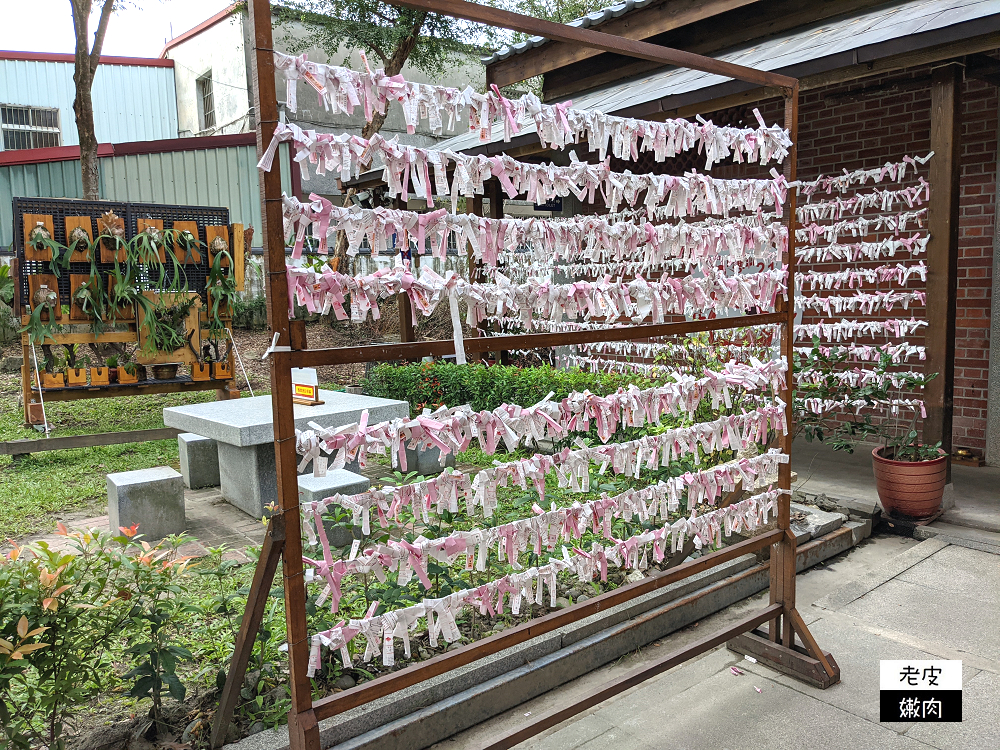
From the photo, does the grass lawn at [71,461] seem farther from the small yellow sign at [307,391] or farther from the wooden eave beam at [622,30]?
the wooden eave beam at [622,30]

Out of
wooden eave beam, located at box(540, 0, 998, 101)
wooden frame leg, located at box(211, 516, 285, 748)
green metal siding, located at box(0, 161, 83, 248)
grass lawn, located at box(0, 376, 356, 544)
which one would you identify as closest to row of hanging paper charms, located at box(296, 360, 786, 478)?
wooden frame leg, located at box(211, 516, 285, 748)

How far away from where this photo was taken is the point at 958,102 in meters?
4.64

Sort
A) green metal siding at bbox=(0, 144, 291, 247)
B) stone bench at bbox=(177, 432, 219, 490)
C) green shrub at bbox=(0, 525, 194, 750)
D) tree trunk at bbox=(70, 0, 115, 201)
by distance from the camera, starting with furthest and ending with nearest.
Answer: green metal siding at bbox=(0, 144, 291, 247) → tree trunk at bbox=(70, 0, 115, 201) → stone bench at bbox=(177, 432, 219, 490) → green shrub at bbox=(0, 525, 194, 750)

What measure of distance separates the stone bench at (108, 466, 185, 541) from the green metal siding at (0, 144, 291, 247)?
966 cm

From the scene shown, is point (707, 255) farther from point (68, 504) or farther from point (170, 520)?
point (68, 504)

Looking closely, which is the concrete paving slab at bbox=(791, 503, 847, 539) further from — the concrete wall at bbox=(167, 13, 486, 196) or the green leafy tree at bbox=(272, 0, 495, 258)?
the concrete wall at bbox=(167, 13, 486, 196)

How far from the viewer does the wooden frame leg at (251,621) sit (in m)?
1.83

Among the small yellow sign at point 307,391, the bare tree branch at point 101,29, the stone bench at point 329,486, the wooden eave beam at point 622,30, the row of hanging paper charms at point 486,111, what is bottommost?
the stone bench at point 329,486

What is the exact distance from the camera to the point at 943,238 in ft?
15.2

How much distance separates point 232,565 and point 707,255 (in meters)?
2.17

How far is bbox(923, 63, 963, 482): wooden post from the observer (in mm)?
4621

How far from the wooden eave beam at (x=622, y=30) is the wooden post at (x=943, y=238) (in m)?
2.79

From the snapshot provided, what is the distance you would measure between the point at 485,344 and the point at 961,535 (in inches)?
157

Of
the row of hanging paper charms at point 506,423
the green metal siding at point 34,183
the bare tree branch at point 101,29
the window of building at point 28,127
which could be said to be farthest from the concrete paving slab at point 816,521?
the window of building at point 28,127
